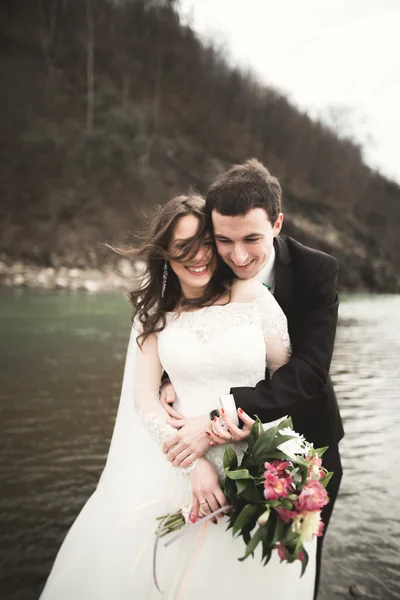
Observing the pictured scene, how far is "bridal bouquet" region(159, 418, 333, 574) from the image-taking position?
1.73 m

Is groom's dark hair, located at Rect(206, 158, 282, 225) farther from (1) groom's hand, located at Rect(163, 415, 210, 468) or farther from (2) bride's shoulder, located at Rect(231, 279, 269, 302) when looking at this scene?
(1) groom's hand, located at Rect(163, 415, 210, 468)

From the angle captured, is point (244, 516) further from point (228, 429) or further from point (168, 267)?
point (168, 267)

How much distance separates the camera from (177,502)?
7.22 feet

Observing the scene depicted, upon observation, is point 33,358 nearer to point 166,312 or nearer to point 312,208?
point 166,312

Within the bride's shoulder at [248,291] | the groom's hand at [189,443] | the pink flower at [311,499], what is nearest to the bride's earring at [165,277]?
the bride's shoulder at [248,291]

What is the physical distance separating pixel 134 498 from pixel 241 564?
0.56 m

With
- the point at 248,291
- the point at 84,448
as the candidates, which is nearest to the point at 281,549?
the point at 248,291

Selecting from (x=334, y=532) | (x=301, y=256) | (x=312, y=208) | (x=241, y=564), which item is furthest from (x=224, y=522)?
(x=312, y=208)

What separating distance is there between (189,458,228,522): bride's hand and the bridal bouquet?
3cm

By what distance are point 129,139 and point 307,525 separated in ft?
119

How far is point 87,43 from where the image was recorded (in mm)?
37531

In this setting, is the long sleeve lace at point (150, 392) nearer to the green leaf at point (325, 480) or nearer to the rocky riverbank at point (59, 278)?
the green leaf at point (325, 480)

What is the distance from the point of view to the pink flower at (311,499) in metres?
1.71

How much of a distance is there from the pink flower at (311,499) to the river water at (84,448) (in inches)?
97.2
